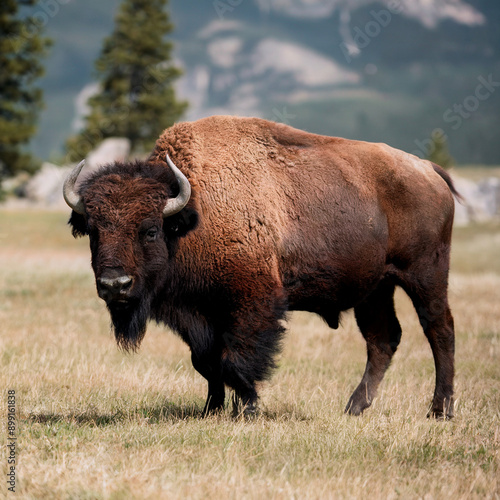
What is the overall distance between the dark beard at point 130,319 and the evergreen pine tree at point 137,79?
130 ft

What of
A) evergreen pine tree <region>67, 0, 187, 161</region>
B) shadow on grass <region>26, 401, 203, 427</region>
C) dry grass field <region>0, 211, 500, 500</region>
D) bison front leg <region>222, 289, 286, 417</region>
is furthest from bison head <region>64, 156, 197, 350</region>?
evergreen pine tree <region>67, 0, 187, 161</region>

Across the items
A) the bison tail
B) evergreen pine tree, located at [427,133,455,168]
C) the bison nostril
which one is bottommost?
evergreen pine tree, located at [427,133,455,168]

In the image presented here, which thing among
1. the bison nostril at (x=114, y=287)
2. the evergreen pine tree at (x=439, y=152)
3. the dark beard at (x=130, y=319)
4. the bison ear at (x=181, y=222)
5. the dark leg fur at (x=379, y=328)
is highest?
the bison ear at (x=181, y=222)

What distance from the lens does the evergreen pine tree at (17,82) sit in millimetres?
22250

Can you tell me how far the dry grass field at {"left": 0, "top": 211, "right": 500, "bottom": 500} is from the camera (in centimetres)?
396

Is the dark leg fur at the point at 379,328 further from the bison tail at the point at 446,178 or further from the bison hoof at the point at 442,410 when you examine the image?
the bison tail at the point at 446,178

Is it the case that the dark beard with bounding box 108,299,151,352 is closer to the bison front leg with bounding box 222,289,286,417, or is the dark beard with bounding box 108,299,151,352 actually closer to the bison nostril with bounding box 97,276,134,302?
the bison nostril with bounding box 97,276,134,302

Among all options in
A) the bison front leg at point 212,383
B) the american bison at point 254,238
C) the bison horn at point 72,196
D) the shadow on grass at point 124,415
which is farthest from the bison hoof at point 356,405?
the bison horn at point 72,196

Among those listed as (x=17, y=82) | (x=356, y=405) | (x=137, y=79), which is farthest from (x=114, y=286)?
(x=137, y=79)

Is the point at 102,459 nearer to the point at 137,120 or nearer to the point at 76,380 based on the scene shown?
the point at 76,380

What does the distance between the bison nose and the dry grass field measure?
1006 millimetres

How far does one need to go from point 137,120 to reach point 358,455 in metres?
42.6

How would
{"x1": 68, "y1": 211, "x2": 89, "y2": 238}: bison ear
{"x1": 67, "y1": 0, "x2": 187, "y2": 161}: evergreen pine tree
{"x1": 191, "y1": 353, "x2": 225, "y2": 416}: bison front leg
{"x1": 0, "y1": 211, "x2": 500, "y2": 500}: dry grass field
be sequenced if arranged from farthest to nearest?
{"x1": 67, "y1": 0, "x2": 187, "y2": 161}: evergreen pine tree, {"x1": 191, "y1": 353, "x2": 225, "y2": 416}: bison front leg, {"x1": 68, "y1": 211, "x2": 89, "y2": 238}: bison ear, {"x1": 0, "y1": 211, "x2": 500, "y2": 500}: dry grass field

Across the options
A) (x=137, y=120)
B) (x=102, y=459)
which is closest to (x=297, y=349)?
(x=102, y=459)
